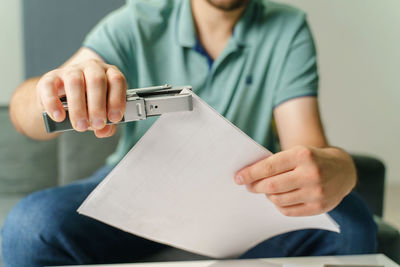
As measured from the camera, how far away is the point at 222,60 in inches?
26.6

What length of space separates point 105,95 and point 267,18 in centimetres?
50

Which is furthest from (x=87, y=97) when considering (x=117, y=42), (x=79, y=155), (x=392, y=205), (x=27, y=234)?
(x=392, y=205)

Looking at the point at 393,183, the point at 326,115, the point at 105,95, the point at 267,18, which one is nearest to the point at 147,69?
the point at 267,18

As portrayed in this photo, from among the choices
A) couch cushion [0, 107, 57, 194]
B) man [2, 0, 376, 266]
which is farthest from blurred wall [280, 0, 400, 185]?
couch cushion [0, 107, 57, 194]

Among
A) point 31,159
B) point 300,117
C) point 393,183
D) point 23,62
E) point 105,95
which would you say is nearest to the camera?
point 105,95

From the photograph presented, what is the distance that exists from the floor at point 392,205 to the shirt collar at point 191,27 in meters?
0.82

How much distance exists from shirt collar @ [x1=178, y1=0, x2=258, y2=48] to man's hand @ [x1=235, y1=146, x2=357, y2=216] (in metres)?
0.33

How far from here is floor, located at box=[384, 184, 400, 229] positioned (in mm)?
1336

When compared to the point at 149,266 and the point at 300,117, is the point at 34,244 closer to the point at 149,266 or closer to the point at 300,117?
the point at 149,266

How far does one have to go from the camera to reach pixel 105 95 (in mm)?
309

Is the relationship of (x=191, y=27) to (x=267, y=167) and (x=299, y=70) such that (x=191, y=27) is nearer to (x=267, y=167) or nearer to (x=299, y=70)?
(x=299, y=70)

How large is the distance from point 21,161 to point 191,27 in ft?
2.24

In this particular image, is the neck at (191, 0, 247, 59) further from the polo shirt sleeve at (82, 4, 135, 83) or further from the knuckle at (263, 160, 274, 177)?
the knuckle at (263, 160, 274, 177)

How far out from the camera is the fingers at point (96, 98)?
11.9 inches
